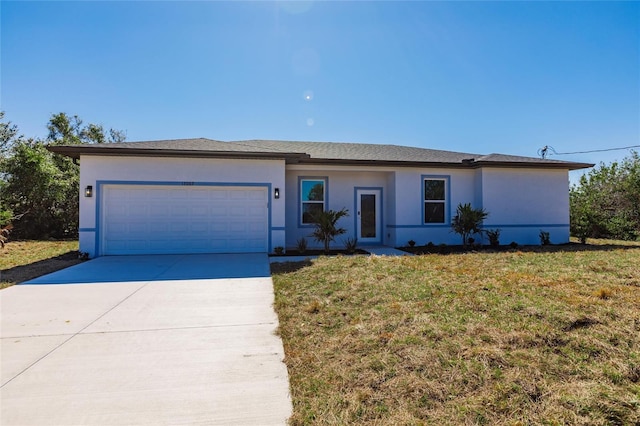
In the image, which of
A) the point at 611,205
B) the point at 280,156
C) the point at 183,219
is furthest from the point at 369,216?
the point at 611,205

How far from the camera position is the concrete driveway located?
86.0 inches

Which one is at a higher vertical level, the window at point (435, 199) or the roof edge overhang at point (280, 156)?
the roof edge overhang at point (280, 156)

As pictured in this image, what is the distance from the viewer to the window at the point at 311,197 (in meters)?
11.1

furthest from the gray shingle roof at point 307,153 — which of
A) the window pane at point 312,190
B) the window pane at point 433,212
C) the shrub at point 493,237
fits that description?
the shrub at point 493,237

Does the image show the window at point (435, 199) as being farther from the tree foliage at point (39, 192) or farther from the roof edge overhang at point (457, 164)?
the tree foliage at point (39, 192)

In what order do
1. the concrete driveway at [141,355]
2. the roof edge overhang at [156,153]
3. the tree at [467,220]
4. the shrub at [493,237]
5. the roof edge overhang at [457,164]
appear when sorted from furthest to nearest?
1. the shrub at [493,237]
2. the roof edge overhang at [457,164]
3. the tree at [467,220]
4. the roof edge overhang at [156,153]
5. the concrete driveway at [141,355]

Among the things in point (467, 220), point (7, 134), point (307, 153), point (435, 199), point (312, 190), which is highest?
point (7, 134)

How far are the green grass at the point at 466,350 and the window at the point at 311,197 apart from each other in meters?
6.00

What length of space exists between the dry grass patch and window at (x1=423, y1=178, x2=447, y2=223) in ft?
36.9

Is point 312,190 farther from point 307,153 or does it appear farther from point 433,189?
point 433,189

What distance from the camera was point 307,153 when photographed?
11.3m

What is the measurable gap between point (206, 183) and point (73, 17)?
537 cm

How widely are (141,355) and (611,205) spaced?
→ 62.3ft

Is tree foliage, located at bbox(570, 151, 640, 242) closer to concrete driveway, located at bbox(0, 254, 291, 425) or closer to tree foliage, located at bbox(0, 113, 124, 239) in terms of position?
concrete driveway, located at bbox(0, 254, 291, 425)
